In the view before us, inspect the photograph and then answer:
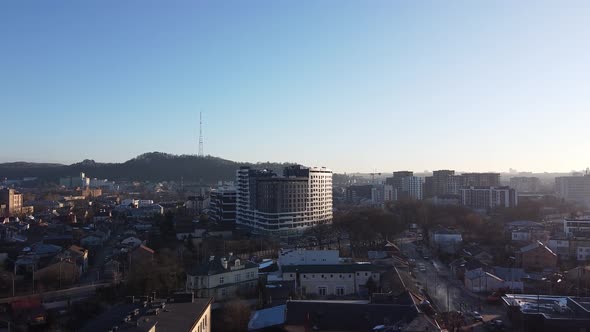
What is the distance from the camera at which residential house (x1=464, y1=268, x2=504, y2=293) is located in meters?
11.7

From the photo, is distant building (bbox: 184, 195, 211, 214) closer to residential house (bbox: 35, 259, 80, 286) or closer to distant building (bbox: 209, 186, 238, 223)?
distant building (bbox: 209, 186, 238, 223)

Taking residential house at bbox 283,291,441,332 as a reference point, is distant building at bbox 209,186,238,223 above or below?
above

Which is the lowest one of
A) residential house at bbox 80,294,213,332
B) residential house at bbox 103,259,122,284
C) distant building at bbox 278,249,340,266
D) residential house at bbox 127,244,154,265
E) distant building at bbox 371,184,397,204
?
residential house at bbox 103,259,122,284

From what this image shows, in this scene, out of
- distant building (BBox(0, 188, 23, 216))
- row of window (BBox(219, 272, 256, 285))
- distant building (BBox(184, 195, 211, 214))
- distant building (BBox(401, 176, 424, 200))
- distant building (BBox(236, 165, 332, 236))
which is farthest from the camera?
distant building (BBox(401, 176, 424, 200))

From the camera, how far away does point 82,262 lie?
14.5 meters

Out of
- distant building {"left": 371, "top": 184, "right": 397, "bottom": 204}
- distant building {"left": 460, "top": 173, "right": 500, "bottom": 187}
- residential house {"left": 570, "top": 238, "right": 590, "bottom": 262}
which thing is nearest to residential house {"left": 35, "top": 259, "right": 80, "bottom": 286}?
residential house {"left": 570, "top": 238, "right": 590, "bottom": 262}

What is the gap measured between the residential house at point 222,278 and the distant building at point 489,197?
71.2 ft

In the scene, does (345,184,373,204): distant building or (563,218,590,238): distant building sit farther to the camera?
(345,184,373,204): distant building

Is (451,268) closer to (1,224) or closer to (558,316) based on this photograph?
(558,316)

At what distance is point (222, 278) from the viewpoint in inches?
436

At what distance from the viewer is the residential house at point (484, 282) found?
38.5ft

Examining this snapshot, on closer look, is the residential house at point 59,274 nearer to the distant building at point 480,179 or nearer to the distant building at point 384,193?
the distant building at point 384,193

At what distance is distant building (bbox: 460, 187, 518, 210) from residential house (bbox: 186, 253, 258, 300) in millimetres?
21717

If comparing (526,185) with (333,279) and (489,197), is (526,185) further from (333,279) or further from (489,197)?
(333,279)
